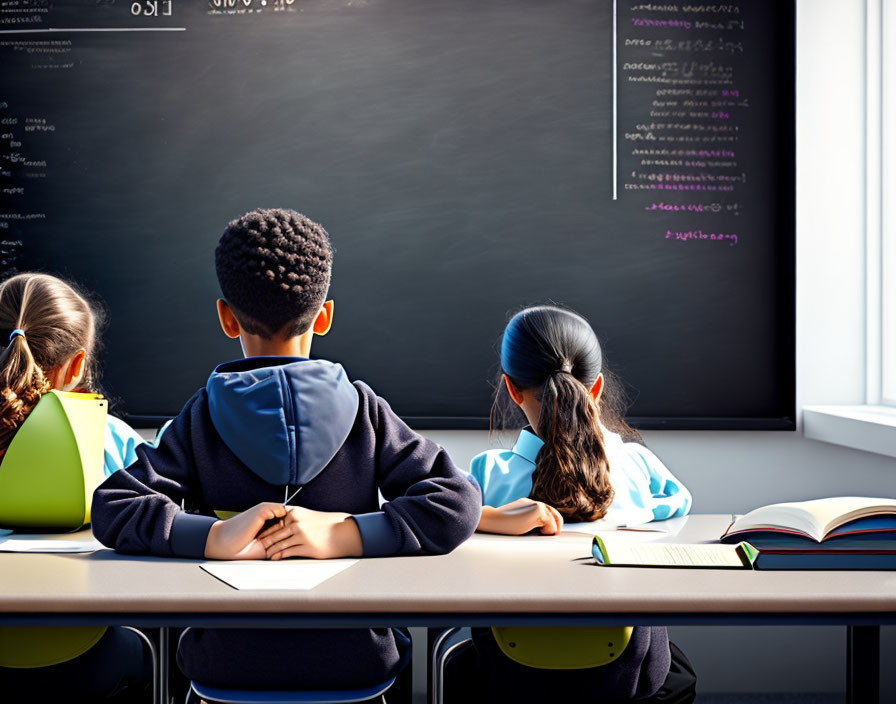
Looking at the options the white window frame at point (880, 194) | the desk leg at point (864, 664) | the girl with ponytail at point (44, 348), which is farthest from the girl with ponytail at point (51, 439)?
the white window frame at point (880, 194)

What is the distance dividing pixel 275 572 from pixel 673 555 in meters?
0.63

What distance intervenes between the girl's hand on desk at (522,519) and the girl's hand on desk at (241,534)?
1.65ft

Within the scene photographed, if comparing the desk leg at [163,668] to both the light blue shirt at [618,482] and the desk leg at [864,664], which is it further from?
the desk leg at [864,664]

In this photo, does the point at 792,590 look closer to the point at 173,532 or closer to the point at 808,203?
the point at 173,532

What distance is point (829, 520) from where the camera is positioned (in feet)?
4.47

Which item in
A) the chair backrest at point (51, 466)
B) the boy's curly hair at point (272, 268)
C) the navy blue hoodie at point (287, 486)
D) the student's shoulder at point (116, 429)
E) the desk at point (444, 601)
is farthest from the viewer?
the student's shoulder at point (116, 429)

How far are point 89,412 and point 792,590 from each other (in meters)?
1.26

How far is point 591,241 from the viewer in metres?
2.69

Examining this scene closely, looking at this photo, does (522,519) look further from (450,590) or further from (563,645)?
(450,590)

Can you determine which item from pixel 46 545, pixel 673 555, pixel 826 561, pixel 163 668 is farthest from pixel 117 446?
pixel 826 561

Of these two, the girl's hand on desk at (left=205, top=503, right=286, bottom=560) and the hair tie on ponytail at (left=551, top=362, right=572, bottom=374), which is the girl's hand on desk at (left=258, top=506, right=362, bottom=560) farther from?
the hair tie on ponytail at (left=551, top=362, right=572, bottom=374)

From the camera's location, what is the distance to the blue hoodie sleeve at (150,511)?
1.32m

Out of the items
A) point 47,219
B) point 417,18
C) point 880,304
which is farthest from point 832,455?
point 47,219

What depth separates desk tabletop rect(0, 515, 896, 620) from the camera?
1106 millimetres
